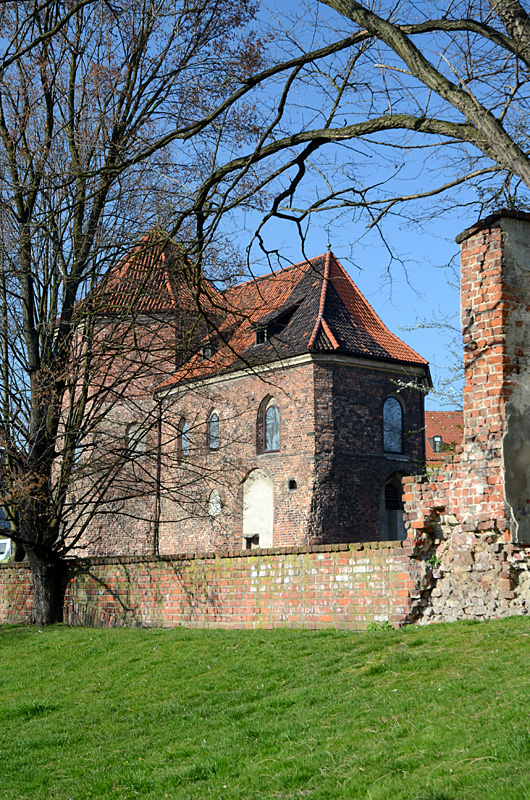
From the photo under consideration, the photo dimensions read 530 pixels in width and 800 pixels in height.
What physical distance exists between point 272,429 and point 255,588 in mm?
15676

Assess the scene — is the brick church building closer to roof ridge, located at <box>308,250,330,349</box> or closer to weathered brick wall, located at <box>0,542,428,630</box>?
roof ridge, located at <box>308,250,330,349</box>

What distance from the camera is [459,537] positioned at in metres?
10.5

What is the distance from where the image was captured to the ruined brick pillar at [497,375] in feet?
32.8

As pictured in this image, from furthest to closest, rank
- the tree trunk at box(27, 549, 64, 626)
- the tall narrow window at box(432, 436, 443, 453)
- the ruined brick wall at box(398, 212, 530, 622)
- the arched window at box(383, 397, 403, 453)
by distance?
the arched window at box(383, 397, 403, 453)
the tree trunk at box(27, 549, 64, 626)
the tall narrow window at box(432, 436, 443, 453)
the ruined brick wall at box(398, 212, 530, 622)

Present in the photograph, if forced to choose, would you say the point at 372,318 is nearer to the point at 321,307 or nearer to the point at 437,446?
the point at 321,307

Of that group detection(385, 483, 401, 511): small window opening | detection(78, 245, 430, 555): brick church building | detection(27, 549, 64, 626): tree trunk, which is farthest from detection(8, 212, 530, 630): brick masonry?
detection(385, 483, 401, 511): small window opening

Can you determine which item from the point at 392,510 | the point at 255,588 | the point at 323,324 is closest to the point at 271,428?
the point at 323,324

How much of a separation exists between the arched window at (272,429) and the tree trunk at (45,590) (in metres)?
11.8

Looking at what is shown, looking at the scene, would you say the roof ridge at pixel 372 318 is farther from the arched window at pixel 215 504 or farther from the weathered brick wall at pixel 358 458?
the arched window at pixel 215 504

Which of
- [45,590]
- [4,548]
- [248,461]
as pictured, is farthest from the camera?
[4,548]

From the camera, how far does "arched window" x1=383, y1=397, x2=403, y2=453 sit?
2836 cm

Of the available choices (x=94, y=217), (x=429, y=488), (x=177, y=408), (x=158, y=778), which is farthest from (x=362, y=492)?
(x=158, y=778)

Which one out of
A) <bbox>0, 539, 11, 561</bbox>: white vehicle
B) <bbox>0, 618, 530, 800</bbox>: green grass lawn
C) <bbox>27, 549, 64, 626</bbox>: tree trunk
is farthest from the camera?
<bbox>0, 539, 11, 561</bbox>: white vehicle

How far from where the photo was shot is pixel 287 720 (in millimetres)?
7090
